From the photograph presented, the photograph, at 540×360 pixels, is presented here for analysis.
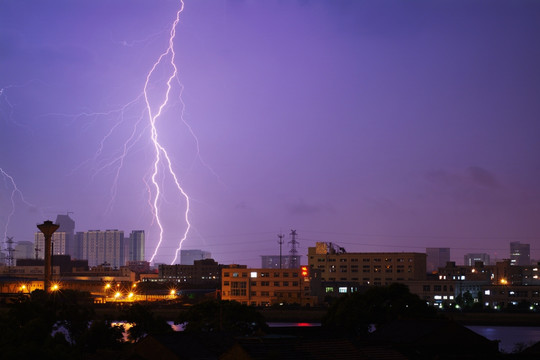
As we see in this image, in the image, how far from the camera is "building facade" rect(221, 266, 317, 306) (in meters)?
94.2

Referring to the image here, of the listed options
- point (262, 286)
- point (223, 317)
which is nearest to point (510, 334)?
point (223, 317)

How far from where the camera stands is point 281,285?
9494cm

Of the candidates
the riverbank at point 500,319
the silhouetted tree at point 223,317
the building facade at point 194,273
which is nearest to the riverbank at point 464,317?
the riverbank at point 500,319

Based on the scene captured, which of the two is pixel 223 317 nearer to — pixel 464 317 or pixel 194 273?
pixel 464 317

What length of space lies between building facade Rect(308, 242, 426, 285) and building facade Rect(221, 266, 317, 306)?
1850 cm

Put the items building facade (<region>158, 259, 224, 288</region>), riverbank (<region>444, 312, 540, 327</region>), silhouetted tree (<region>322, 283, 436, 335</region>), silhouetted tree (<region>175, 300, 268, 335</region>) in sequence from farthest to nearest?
building facade (<region>158, 259, 224, 288</region>) < riverbank (<region>444, 312, 540, 327</region>) < silhouetted tree (<region>322, 283, 436, 335</region>) < silhouetted tree (<region>175, 300, 268, 335</region>)

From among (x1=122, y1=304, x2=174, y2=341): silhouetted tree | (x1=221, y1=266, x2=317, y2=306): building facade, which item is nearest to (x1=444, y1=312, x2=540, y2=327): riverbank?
(x1=221, y1=266, x2=317, y2=306): building facade

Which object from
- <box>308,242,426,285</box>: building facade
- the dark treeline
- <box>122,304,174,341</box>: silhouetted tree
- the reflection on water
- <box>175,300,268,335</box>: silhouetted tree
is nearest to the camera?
the dark treeline

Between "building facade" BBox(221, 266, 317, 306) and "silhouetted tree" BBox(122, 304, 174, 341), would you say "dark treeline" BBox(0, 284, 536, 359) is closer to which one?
"silhouetted tree" BBox(122, 304, 174, 341)

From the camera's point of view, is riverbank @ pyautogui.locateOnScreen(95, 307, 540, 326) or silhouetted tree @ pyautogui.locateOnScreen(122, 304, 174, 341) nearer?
silhouetted tree @ pyautogui.locateOnScreen(122, 304, 174, 341)

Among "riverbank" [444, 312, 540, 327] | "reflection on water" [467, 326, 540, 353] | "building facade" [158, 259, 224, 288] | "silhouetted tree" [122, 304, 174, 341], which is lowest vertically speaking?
"reflection on water" [467, 326, 540, 353]

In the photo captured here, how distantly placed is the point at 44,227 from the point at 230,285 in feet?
124

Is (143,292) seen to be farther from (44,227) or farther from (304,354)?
(304,354)

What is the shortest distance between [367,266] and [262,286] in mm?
24812
